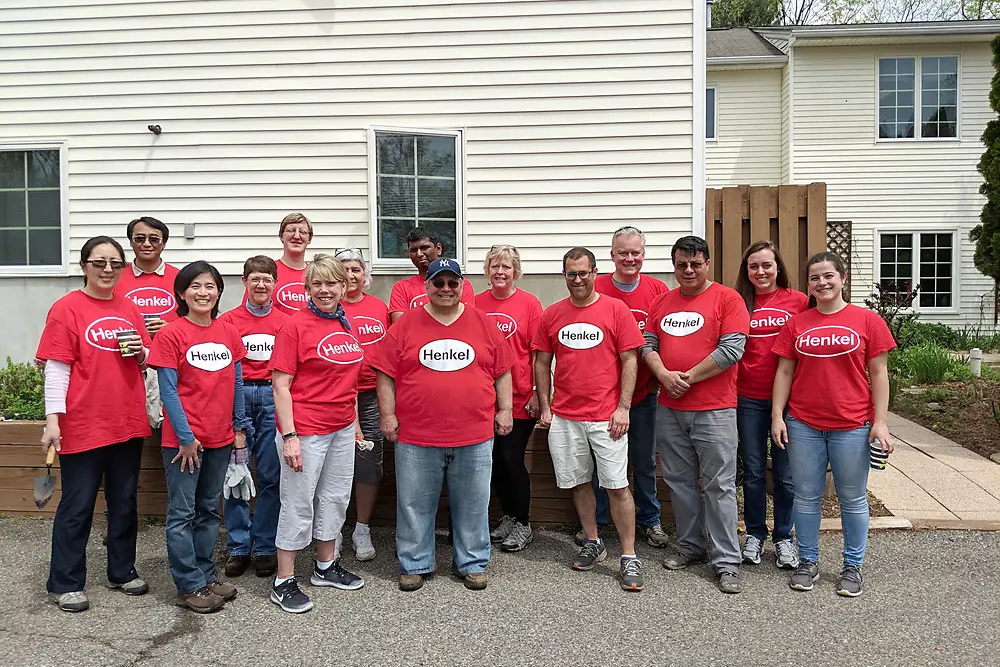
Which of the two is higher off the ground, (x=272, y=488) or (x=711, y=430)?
(x=711, y=430)

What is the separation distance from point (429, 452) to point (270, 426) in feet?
3.22

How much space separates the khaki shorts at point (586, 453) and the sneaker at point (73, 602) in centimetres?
257

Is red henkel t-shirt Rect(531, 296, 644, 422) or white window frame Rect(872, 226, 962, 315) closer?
red henkel t-shirt Rect(531, 296, 644, 422)

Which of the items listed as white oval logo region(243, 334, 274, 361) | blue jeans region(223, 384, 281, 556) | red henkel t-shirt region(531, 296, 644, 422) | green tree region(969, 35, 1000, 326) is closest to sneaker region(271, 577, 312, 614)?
blue jeans region(223, 384, 281, 556)

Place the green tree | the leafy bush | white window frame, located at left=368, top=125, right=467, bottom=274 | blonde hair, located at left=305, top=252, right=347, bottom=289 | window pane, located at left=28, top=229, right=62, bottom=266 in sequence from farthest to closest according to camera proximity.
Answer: the green tree < window pane, located at left=28, top=229, right=62, bottom=266 < white window frame, located at left=368, top=125, right=467, bottom=274 < the leafy bush < blonde hair, located at left=305, top=252, right=347, bottom=289

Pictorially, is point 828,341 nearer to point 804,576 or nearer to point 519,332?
point 804,576

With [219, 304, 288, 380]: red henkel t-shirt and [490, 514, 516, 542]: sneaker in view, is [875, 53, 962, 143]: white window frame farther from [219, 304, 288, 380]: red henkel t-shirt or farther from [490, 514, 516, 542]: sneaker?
[219, 304, 288, 380]: red henkel t-shirt

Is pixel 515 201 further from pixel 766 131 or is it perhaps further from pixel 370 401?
pixel 766 131

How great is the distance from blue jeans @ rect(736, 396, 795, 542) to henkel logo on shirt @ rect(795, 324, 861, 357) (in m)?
0.46

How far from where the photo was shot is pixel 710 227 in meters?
7.18

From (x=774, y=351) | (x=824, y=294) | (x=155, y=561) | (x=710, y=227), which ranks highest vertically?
(x=710, y=227)

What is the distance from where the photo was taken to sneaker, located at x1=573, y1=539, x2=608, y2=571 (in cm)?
448

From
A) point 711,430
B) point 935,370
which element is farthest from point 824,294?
point 935,370

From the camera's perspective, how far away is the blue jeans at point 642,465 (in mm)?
4754
